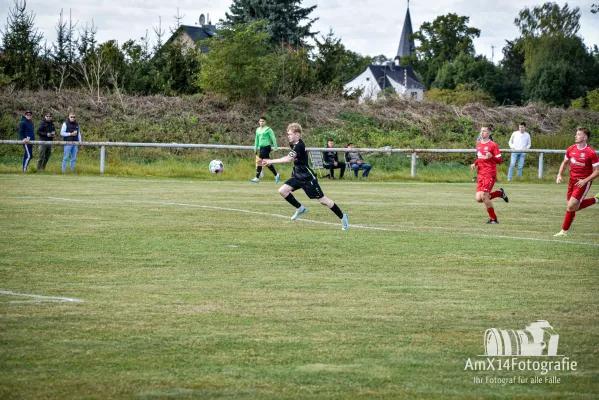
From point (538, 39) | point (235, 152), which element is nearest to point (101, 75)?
point (235, 152)

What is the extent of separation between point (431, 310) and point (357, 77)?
108 metres

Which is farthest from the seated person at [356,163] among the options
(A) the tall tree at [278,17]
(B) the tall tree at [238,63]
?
(A) the tall tree at [278,17]

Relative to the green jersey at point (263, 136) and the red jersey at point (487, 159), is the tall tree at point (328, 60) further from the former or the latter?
the red jersey at point (487, 159)

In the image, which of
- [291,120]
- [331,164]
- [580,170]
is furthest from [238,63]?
[580,170]

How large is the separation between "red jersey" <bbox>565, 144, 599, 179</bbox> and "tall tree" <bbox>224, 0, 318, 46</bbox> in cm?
4297

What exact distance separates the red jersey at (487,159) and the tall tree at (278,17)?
41.2m

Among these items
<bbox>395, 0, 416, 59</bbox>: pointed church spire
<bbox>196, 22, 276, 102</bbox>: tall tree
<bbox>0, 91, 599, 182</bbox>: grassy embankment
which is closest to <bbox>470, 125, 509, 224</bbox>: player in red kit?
<bbox>0, 91, 599, 182</bbox>: grassy embankment

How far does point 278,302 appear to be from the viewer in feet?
25.3

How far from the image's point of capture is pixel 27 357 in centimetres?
560

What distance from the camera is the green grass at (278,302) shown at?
205 inches

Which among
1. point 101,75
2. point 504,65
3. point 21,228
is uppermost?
point 504,65

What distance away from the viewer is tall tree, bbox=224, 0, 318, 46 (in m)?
55.5

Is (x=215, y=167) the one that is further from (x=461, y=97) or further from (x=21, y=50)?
(x=461, y=97)

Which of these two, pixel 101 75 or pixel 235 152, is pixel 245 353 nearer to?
pixel 235 152
